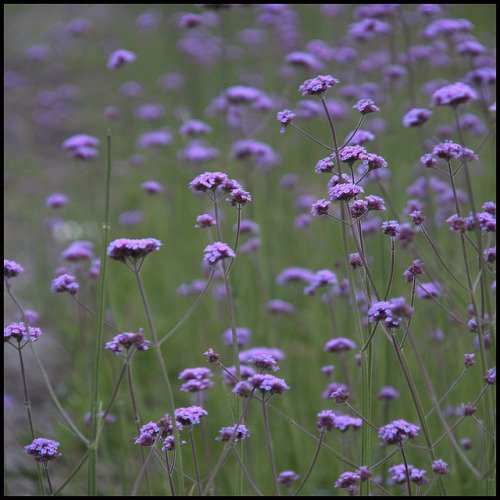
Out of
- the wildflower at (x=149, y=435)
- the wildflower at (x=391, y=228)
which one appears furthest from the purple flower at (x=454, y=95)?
the wildflower at (x=149, y=435)

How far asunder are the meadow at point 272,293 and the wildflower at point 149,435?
34 millimetres

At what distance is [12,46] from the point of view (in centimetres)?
1089

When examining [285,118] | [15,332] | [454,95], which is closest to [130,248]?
[15,332]

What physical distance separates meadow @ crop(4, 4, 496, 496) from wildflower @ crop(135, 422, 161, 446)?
0.03m

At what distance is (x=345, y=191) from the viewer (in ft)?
4.47

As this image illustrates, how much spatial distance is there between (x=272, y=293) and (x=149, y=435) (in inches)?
87.4

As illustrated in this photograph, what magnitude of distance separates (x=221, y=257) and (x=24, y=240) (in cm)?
439

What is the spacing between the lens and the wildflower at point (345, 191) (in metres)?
1.36

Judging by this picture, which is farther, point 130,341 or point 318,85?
point 318,85

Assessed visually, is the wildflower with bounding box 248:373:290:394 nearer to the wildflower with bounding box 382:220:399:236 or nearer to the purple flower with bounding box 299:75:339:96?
the wildflower with bounding box 382:220:399:236

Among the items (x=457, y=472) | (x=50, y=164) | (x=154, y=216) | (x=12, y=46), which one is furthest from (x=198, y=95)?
(x=12, y=46)

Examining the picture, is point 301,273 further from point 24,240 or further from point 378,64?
point 24,240

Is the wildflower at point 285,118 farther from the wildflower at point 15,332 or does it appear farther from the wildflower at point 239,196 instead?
the wildflower at point 15,332

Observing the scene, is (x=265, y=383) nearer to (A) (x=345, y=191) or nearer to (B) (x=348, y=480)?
(B) (x=348, y=480)
